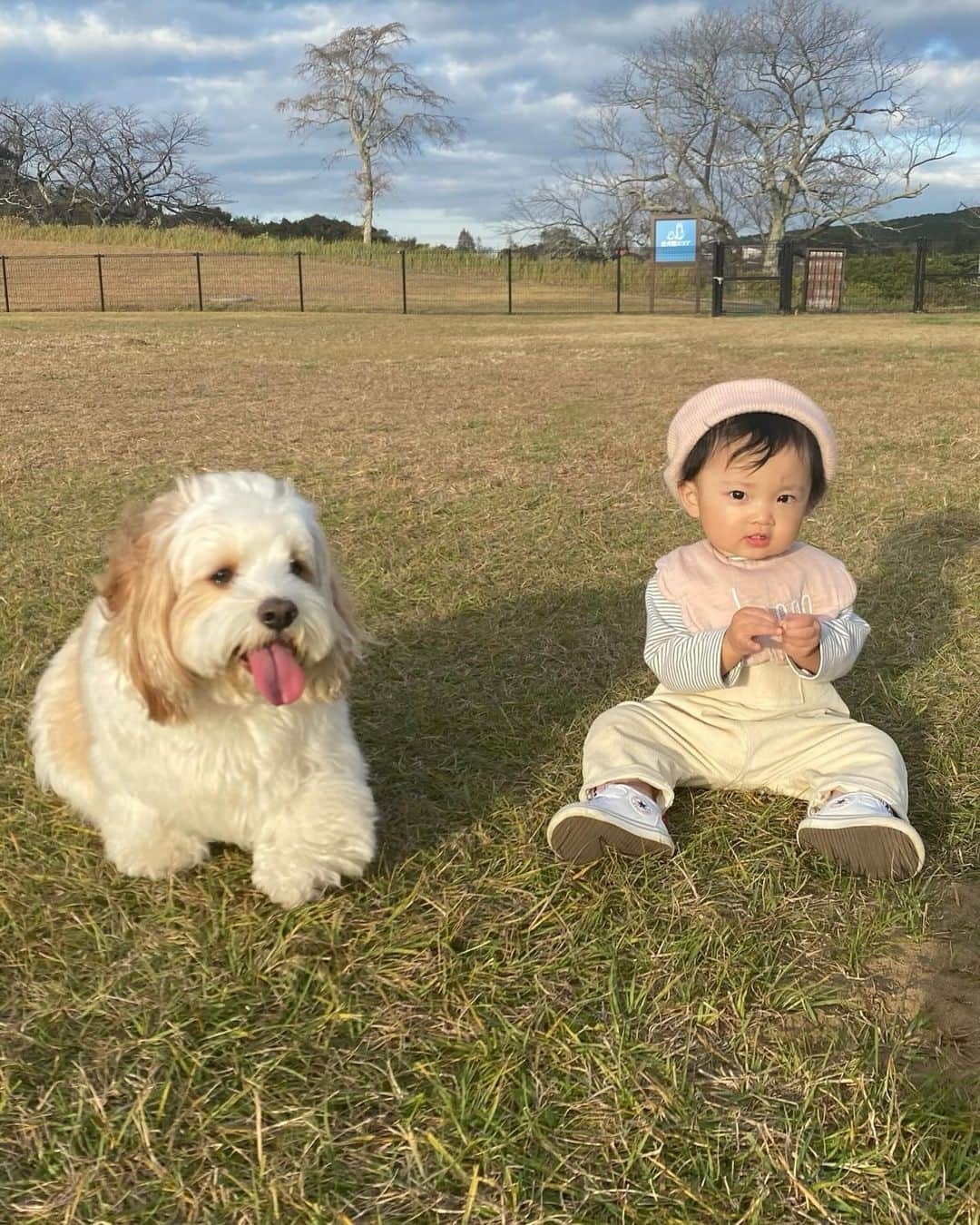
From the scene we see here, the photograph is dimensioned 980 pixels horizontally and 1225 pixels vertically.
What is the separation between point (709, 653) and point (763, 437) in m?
0.53

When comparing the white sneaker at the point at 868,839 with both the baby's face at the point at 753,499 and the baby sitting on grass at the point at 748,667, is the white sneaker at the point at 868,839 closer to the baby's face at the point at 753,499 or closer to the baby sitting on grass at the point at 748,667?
the baby sitting on grass at the point at 748,667

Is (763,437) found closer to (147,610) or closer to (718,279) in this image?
(147,610)

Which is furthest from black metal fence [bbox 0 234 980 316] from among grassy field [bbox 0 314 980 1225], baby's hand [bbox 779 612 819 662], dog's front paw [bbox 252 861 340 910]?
dog's front paw [bbox 252 861 340 910]

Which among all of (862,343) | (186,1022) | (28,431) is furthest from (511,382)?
(186,1022)

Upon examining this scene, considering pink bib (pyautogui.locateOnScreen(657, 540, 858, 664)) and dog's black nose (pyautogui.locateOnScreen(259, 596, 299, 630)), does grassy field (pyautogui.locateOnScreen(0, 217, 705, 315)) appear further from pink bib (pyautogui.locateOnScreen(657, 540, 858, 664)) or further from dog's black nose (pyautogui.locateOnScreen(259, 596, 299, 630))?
dog's black nose (pyautogui.locateOnScreen(259, 596, 299, 630))

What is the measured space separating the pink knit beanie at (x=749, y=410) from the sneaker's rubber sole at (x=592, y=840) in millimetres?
937

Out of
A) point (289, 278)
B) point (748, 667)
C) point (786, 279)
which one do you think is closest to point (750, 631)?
point (748, 667)

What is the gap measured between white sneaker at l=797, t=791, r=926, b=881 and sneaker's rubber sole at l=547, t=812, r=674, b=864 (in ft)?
1.12

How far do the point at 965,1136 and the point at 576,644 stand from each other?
6.95 ft

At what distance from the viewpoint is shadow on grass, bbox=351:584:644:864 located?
2.45 metres

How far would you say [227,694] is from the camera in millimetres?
1908

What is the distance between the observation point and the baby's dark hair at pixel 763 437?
233 cm

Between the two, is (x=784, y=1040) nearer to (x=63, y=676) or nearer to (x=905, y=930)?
(x=905, y=930)

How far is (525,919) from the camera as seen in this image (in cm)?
196
